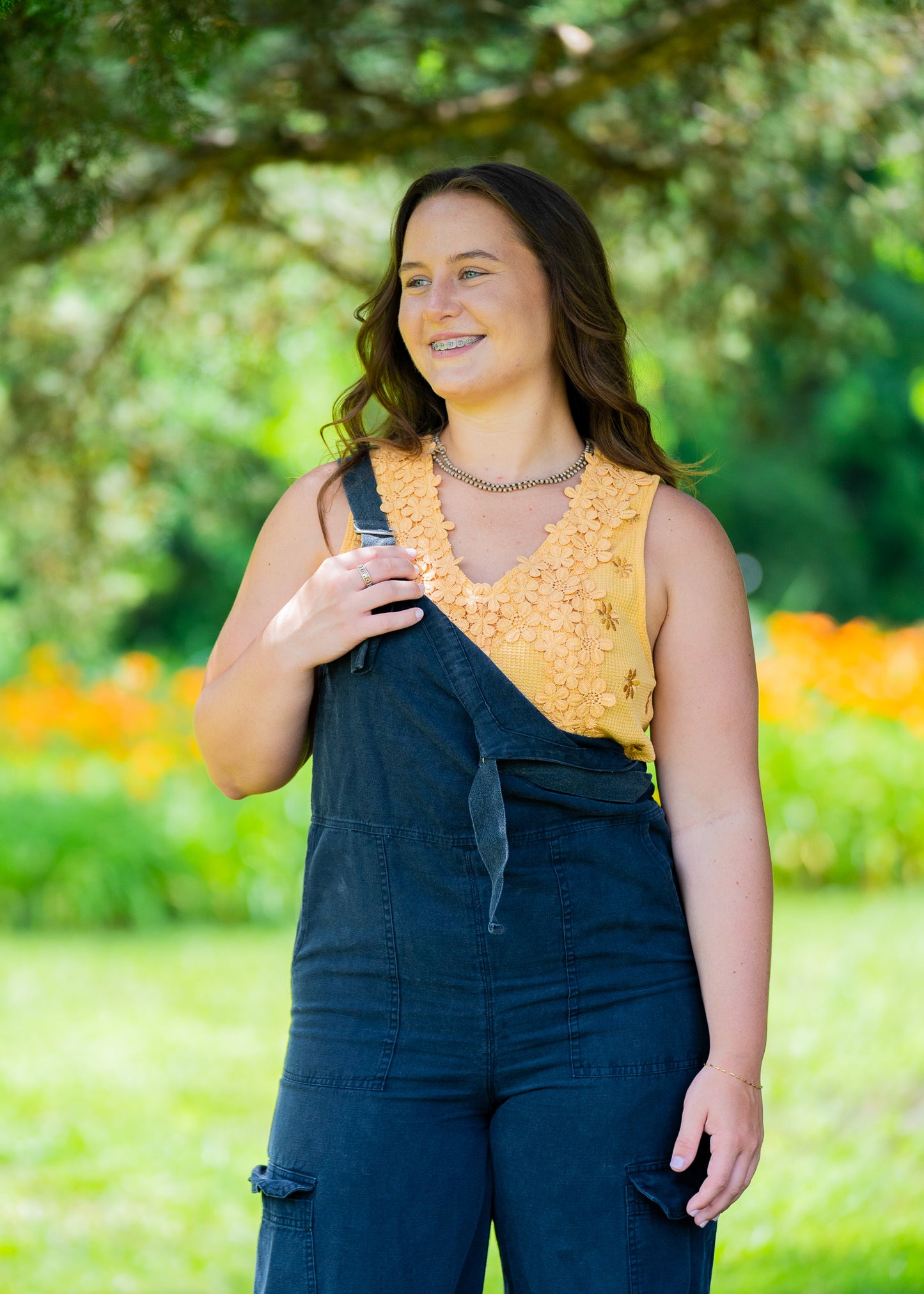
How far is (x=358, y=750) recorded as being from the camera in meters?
1.72

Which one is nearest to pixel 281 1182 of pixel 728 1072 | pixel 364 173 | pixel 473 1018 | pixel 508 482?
pixel 473 1018

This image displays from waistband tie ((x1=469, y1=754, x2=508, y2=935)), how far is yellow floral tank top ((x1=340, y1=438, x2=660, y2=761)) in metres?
0.15

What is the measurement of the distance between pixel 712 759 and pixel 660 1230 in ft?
1.90

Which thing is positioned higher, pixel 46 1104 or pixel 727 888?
pixel 727 888

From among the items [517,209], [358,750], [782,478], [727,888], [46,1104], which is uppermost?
[782,478]

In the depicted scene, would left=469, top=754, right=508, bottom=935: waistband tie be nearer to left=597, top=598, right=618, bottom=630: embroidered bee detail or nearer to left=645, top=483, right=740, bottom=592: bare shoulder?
left=597, top=598, right=618, bottom=630: embroidered bee detail

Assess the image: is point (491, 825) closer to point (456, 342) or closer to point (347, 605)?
point (347, 605)

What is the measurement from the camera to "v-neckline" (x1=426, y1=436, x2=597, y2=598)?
5.83 feet

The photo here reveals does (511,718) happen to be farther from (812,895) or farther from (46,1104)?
(812,895)

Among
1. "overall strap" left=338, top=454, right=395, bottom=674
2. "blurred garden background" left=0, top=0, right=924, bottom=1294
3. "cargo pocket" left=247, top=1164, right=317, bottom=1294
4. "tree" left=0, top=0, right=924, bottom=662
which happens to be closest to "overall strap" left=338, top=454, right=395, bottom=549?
"overall strap" left=338, top=454, right=395, bottom=674

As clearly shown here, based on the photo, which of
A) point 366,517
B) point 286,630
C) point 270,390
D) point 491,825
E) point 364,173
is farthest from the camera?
point 270,390

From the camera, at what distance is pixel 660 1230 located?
1658mm

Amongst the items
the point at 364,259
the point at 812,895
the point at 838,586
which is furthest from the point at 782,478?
the point at 364,259

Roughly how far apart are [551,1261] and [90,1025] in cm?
380
